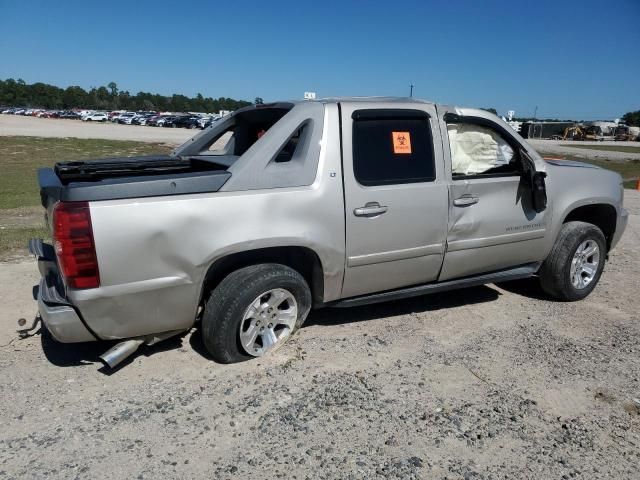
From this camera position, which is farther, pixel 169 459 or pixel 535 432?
pixel 535 432

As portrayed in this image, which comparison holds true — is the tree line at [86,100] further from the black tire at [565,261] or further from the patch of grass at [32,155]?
the black tire at [565,261]

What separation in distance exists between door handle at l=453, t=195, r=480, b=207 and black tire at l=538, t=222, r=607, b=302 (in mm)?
1172

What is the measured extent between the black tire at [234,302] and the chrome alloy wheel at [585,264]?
289 centimetres

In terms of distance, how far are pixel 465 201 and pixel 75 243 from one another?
9.16 ft

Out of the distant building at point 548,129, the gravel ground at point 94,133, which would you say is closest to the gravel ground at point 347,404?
the gravel ground at point 94,133

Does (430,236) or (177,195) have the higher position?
(177,195)

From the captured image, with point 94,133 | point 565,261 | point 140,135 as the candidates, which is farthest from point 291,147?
point 94,133

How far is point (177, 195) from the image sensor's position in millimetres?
3133

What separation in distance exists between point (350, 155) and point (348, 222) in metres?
0.47

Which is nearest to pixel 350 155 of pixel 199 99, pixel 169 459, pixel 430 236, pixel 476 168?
pixel 430 236

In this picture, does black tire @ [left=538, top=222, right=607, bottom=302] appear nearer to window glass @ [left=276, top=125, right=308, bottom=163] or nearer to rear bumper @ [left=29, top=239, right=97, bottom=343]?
window glass @ [left=276, top=125, right=308, bottom=163]

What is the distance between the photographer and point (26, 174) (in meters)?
13.5

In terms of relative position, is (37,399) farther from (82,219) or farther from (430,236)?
(430,236)

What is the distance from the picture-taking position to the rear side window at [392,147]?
380cm
